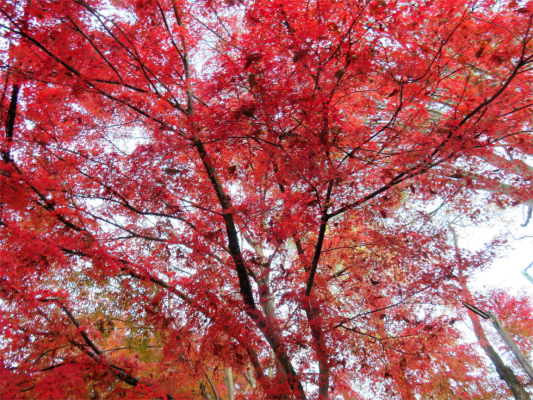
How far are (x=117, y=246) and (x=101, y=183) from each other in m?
1.09

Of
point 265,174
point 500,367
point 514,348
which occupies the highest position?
point 265,174

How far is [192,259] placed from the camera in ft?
15.9

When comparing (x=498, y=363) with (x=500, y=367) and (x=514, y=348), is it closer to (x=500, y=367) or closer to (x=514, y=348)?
(x=500, y=367)

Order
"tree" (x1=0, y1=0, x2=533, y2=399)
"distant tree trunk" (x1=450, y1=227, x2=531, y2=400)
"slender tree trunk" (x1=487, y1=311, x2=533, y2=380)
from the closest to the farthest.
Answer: "tree" (x1=0, y1=0, x2=533, y2=399), "slender tree trunk" (x1=487, y1=311, x2=533, y2=380), "distant tree trunk" (x1=450, y1=227, x2=531, y2=400)

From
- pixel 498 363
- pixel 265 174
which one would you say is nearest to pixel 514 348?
pixel 498 363

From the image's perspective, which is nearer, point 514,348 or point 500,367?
point 514,348

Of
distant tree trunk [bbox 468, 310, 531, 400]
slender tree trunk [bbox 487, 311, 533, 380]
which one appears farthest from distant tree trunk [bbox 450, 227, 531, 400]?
slender tree trunk [bbox 487, 311, 533, 380]

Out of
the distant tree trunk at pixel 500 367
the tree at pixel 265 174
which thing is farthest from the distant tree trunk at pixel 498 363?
the tree at pixel 265 174

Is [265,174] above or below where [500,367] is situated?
above

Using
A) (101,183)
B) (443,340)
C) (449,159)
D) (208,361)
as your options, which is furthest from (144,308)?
(443,340)

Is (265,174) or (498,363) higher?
(265,174)

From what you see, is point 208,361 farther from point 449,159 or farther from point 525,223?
point 525,223

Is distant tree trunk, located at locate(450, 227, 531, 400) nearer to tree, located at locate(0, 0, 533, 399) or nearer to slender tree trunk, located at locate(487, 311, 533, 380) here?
slender tree trunk, located at locate(487, 311, 533, 380)

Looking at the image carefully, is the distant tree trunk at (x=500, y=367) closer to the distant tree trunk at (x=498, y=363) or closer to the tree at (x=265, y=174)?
the distant tree trunk at (x=498, y=363)
